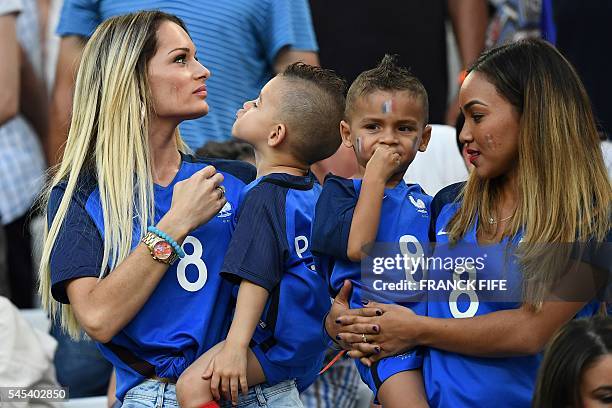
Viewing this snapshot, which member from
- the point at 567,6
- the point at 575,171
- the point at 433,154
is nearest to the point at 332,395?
the point at 433,154

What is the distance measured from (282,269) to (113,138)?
2.20 ft

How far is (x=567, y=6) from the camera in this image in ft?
19.7

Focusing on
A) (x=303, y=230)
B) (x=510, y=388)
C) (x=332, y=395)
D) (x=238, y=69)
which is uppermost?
(x=238, y=69)

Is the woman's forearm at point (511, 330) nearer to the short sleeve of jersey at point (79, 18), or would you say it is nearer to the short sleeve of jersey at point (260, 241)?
the short sleeve of jersey at point (260, 241)

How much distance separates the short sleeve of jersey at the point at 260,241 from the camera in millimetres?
3521

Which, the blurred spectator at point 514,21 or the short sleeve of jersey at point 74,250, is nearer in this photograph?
the short sleeve of jersey at point 74,250

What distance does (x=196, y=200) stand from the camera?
3.57m

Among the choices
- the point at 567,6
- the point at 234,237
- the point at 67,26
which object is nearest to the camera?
the point at 234,237

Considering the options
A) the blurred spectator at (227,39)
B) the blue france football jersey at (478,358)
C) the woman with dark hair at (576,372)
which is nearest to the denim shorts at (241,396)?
the blue france football jersey at (478,358)

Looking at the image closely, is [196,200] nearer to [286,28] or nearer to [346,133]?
[346,133]

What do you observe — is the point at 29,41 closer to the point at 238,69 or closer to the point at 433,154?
the point at 238,69

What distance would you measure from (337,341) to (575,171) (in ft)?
2.87

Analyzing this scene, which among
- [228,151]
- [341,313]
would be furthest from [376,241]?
[228,151]

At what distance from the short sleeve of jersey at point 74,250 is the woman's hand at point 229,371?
45 centimetres
